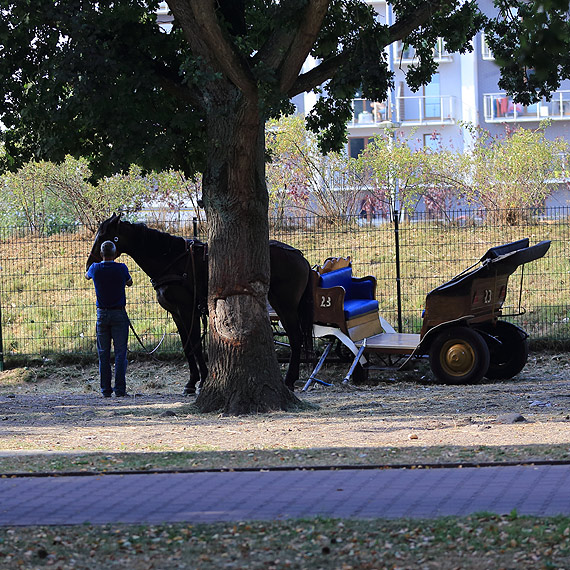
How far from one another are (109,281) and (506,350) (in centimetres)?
587

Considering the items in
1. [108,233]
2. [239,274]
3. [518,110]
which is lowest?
[239,274]

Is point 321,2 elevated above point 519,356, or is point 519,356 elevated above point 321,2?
point 321,2

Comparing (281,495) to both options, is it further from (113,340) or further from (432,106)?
(432,106)

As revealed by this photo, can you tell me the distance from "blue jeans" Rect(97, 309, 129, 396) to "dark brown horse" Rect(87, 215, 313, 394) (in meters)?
0.70

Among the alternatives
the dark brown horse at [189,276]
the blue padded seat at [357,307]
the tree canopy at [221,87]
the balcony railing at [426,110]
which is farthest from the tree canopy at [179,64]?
the balcony railing at [426,110]

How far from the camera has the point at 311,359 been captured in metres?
14.4

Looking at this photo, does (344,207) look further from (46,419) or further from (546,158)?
(46,419)

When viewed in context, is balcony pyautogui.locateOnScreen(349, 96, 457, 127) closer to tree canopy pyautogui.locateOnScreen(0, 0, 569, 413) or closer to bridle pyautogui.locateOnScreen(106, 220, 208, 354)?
bridle pyautogui.locateOnScreen(106, 220, 208, 354)

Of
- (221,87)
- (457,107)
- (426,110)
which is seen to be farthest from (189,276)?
(457,107)

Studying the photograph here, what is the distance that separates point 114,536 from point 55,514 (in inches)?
30.8

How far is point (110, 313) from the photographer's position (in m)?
14.4

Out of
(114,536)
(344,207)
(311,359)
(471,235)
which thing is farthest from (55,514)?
(344,207)

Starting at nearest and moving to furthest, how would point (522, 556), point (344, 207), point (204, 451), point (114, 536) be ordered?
point (522, 556)
point (114, 536)
point (204, 451)
point (344, 207)

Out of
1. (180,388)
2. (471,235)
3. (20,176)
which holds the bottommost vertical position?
(180,388)
